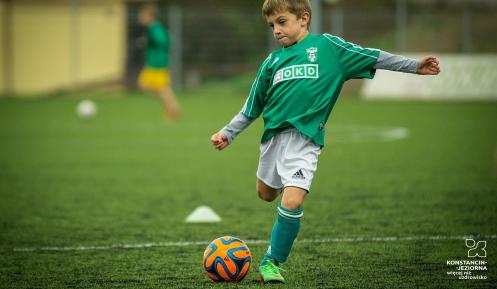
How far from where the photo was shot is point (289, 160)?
17.0 feet

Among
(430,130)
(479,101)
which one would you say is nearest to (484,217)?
(430,130)

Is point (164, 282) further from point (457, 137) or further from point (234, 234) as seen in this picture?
point (457, 137)

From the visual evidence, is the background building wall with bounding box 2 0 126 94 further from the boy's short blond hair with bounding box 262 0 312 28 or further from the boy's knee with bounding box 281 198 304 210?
the boy's knee with bounding box 281 198 304 210

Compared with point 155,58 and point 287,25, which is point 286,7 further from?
point 155,58

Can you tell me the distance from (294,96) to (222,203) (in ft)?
10.7

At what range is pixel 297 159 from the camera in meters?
5.17

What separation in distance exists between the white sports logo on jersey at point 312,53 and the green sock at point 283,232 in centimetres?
90

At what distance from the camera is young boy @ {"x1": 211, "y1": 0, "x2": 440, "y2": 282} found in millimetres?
5129

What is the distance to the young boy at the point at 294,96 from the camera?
16.8 ft

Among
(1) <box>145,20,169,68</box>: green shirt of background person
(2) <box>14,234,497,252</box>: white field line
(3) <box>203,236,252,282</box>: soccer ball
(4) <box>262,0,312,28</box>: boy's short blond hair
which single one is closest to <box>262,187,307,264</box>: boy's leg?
(3) <box>203,236,252,282</box>: soccer ball

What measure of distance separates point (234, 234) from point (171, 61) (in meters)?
24.2

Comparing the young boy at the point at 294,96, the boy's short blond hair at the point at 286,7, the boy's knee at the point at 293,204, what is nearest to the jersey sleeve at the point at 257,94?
the young boy at the point at 294,96

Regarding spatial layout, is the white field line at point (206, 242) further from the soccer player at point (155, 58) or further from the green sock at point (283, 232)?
the soccer player at point (155, 58)

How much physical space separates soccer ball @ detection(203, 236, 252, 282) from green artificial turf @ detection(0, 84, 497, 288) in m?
0.07
